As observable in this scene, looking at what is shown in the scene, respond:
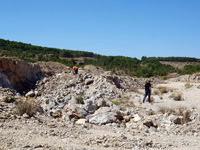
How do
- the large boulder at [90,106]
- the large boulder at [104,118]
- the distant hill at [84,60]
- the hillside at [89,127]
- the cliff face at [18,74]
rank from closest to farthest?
1. the hillside at [89,127]
2. the large boulder at [104,118]
3. the large boulder at [90,106]
4. the cliff face at [18,74]
5. the distant hill at [84,60]

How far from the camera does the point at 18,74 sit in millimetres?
18281

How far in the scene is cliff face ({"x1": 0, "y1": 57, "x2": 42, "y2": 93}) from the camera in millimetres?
17391

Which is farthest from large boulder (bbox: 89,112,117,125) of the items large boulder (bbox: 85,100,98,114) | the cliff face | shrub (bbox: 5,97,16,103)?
the cliff face

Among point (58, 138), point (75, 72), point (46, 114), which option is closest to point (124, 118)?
point (46, 114)

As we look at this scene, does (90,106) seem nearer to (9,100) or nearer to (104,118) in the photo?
(104,118)

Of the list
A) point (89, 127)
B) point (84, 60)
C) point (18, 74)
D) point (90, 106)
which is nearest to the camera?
point (89, 127)

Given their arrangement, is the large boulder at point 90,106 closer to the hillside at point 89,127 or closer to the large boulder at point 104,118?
the hillside at point 89,127

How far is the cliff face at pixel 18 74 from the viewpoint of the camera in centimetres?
1739

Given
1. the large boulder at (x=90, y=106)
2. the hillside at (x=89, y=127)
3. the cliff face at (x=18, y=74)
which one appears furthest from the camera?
the cliff face at (x=18, y=74)

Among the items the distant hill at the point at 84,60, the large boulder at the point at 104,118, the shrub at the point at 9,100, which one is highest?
the distant hill at the point at 84,60

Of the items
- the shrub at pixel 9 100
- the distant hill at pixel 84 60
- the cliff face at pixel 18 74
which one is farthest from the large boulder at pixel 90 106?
the distant hill at pixel 84 60

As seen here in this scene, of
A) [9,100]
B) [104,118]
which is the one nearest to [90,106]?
[104,118]

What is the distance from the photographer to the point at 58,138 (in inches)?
198

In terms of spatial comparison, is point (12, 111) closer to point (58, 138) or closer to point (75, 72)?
point (58, 138)
